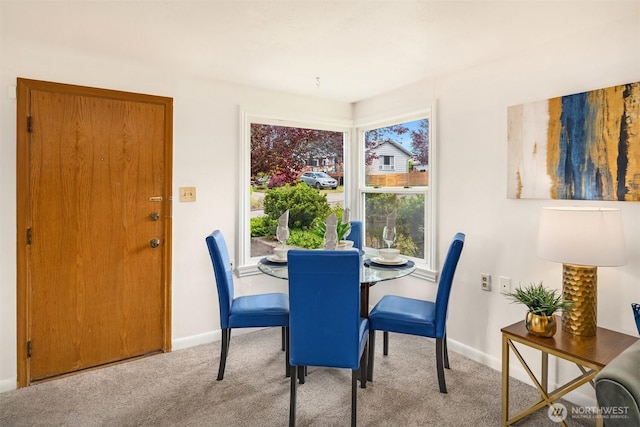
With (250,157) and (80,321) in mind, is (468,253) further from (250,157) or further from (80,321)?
(80,321)

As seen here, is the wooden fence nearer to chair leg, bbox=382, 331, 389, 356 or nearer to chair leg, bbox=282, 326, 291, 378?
chair leg, bbox=382, 331, 389, 356

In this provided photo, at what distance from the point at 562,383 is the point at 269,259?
80.1 inches

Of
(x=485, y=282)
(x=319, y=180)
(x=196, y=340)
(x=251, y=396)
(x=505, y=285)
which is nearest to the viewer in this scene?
(x=251, y=396)

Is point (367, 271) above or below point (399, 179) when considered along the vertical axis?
below

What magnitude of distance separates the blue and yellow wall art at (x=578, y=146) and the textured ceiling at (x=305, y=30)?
0.42 m

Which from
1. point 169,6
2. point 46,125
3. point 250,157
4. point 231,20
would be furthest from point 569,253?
point 46,125

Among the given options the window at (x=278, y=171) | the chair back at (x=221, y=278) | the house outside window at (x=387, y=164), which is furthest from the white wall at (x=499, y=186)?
the chair back at (x=221, y=278)

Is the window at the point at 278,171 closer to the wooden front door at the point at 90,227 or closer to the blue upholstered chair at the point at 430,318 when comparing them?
the wooden front door at the point at 90,227

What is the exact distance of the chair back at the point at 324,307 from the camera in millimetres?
1901

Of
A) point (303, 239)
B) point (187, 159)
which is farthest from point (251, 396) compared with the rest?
point (187, 159)

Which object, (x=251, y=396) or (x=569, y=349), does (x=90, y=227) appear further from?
(x=569, y=349)

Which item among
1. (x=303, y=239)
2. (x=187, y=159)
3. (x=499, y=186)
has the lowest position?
(x=303, y=239)

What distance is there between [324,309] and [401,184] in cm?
191

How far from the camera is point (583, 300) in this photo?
1.91 m
